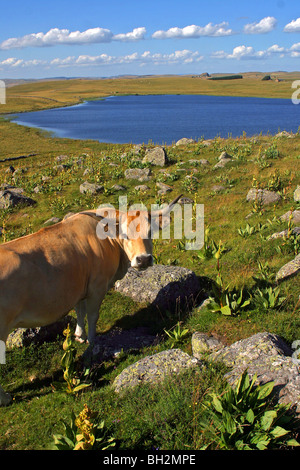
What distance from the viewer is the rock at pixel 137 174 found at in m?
23.4

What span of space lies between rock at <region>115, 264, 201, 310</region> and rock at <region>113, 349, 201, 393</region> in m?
2.65

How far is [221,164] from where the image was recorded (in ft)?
76.2

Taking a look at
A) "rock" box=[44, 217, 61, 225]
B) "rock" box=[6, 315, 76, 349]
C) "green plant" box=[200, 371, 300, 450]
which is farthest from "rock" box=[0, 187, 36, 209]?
"green plant" box=[200, 371, 300, 450]

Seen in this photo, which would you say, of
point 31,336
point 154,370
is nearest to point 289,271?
point 154,370

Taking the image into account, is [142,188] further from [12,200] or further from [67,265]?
[67,265]

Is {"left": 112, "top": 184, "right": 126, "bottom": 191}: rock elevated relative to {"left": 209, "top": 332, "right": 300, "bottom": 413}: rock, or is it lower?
elevated

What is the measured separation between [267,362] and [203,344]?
145cm

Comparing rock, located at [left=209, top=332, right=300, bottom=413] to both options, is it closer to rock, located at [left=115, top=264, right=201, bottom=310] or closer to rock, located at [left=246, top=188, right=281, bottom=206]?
rock, located at [left=115, top=264, right=201, bottom=310]

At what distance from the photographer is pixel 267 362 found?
5.54 meters

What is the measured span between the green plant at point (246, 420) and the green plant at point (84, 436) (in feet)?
4.08

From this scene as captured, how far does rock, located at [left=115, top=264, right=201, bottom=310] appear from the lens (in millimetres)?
9180

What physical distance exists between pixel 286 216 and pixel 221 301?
7.00 metres

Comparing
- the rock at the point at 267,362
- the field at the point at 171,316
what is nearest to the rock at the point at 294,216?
the field at the point at 171,316

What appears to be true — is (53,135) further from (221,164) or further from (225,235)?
(225,235)
